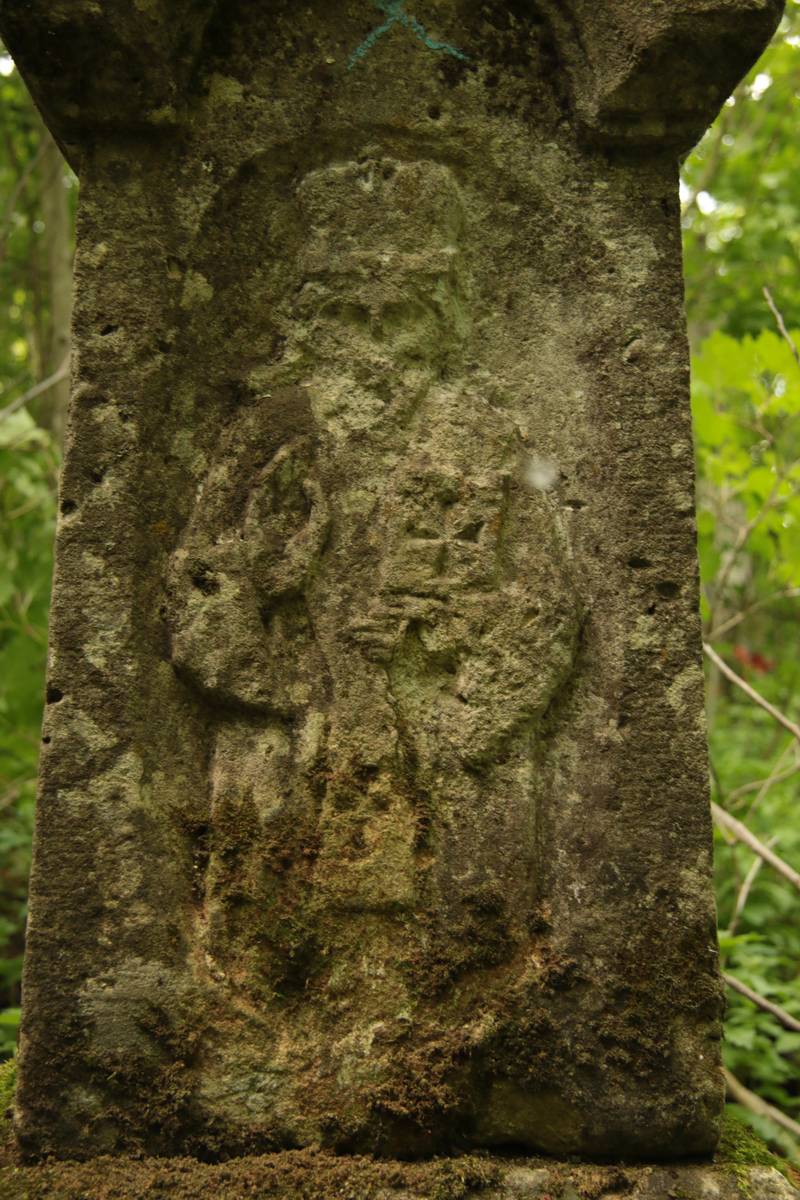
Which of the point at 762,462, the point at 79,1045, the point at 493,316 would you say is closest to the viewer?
the point at 79,1045

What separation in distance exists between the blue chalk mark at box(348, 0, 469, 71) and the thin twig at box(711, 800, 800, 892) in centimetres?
223

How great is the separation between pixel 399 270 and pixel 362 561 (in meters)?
0.67

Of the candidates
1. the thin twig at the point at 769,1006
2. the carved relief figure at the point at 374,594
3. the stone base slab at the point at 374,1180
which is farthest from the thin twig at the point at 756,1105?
the carved relief figure at the point at 374,594

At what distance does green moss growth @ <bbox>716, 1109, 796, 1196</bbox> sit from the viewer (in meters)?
2.02

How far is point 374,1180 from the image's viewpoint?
1936 mm

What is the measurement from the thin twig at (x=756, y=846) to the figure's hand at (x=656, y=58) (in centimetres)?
190

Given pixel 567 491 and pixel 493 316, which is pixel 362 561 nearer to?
pixel 567 491

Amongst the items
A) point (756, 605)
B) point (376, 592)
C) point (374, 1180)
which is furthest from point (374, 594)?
point (756, 605)

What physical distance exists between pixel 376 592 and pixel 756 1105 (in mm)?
1968

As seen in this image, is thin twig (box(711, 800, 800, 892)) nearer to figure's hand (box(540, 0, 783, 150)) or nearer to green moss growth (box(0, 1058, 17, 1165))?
figure's hand (box(540, 0, 783, 150))

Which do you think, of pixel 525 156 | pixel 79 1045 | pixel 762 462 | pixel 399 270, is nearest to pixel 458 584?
pixel 399 270

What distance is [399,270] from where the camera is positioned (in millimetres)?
2340

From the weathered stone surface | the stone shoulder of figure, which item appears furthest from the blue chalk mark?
the stone shoulder of figure

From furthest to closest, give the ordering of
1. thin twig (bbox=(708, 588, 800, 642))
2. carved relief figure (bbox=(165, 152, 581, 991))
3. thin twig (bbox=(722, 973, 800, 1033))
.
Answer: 1. thin twig (bbox=(708, 588, 800, 642))
2. thin twig (bbox=(722, 973, 800, 1033))
3. carved relief figure (bbox=(165, 152, 581, 991))
